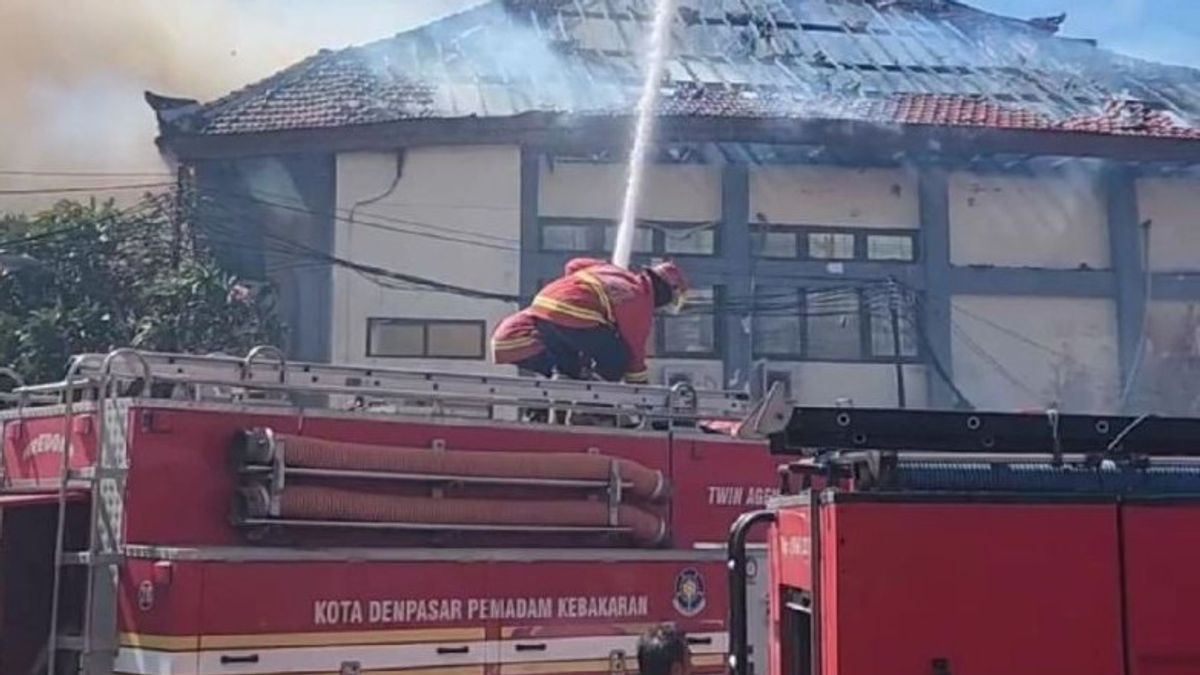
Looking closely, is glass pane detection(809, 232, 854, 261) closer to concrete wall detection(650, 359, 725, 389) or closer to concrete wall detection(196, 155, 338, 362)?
concrete wall detection(650, 359, 725, 389)

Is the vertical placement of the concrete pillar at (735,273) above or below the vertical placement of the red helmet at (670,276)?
above

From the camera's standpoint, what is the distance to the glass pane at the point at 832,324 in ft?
66.1

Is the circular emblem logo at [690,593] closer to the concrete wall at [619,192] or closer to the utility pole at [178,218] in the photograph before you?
the concrete wall at [619,192]

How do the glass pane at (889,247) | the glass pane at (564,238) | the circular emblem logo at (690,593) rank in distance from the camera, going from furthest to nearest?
the glass pane at (889,247) < the glass pane at (564,238) < the circular emblem logo at (690,593)

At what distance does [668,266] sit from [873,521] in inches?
227

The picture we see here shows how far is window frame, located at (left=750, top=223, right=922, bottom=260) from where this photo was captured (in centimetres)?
2002

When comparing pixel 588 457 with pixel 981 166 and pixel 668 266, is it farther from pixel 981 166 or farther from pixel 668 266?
pixel 981 166

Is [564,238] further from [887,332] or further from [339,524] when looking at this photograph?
[339,524]

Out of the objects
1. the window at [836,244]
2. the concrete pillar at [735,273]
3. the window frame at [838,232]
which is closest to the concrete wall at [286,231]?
the concrete pillar at [735,273]

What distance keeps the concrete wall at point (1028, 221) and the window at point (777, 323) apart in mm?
2288

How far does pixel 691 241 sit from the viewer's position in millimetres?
19734

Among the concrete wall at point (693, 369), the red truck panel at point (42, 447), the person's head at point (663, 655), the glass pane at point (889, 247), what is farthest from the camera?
the glass pane at point (889, 247)

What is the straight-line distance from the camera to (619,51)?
22516 millimetres

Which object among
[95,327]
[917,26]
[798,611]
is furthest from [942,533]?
[917,26]
